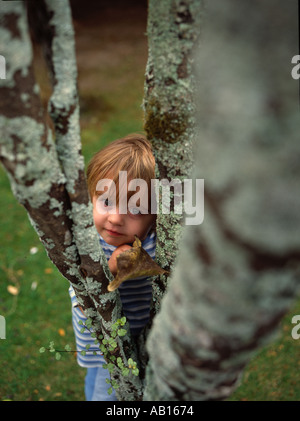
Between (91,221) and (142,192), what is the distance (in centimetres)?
67

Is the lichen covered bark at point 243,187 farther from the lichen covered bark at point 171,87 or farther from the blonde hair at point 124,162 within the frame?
the blonde hair at point 124,162

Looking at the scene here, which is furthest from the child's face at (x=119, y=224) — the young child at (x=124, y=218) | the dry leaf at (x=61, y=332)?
the dry leaf at (x=61, y=332)

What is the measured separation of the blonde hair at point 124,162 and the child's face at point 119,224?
149 millimetres

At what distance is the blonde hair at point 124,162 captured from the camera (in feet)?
6.84

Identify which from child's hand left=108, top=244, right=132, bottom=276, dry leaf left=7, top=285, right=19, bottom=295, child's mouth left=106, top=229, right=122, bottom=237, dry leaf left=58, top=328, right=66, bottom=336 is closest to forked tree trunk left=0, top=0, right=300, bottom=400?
child's hand left=108, top=244, right=132, bottom=276

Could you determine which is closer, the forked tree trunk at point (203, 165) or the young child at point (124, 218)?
the forked tree trunk at point (203, 165)

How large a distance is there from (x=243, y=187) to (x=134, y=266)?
88 cm

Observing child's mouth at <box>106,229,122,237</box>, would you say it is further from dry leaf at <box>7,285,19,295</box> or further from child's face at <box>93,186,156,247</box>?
dry leaf at <box>7,285,19,295</box>

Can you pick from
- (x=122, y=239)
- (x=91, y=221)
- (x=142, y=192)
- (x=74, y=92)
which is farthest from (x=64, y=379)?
(x=74, y=92)

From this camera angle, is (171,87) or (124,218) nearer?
Answer: (171,87)

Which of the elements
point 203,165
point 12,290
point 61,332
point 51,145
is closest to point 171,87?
point 51,145

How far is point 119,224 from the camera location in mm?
2041

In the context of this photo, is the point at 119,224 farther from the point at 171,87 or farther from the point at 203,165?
the point at 203,165
